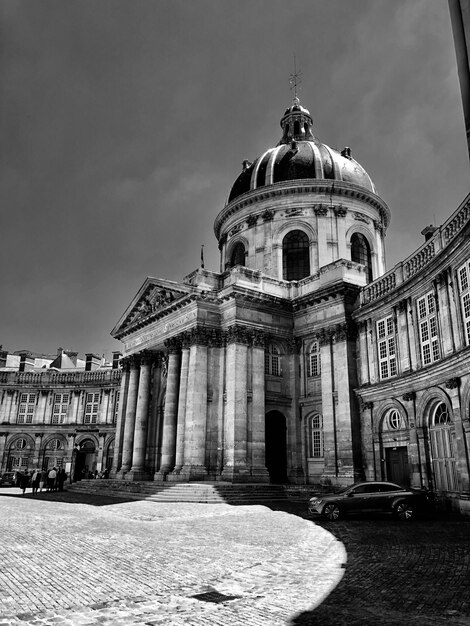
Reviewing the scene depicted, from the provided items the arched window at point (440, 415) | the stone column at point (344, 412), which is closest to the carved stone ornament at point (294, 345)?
the stone column at point (344, 412)

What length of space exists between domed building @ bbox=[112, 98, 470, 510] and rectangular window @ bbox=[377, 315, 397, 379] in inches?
3.1

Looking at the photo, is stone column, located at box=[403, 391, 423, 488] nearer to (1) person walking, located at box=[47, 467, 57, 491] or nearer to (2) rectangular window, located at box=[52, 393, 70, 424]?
(1) person walking, located at box=[47, 467, 57, 491]

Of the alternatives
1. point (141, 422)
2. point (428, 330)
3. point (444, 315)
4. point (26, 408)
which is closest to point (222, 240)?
point (141, 422)

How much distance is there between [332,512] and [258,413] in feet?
38.8

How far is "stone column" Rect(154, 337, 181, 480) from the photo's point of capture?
29.8m

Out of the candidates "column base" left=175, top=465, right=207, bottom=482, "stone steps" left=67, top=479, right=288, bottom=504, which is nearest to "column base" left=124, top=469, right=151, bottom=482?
"stone steps" left=67, top=479, right=288, bottom=504

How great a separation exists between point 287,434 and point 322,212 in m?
15.6

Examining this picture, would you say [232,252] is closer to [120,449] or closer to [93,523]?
[120,449]

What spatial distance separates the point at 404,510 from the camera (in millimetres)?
17469

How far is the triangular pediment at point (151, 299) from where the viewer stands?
1278 inches

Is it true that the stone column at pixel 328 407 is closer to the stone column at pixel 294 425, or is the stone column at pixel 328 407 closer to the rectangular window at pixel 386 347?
the stone column at pixel 294 425

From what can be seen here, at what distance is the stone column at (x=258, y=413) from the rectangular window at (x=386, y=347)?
6936 mm

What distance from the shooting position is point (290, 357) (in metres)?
31.8

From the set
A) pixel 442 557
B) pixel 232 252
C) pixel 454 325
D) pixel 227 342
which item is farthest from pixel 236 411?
pixel 442 557
